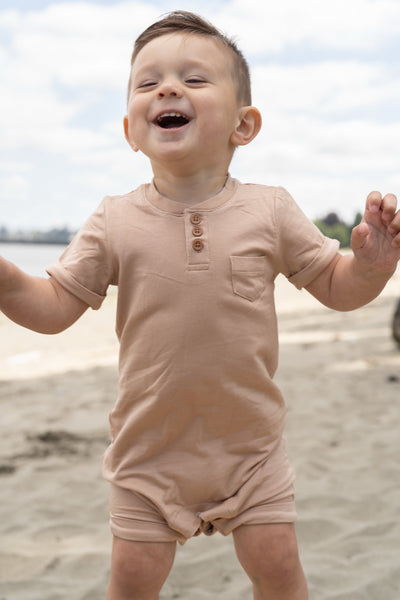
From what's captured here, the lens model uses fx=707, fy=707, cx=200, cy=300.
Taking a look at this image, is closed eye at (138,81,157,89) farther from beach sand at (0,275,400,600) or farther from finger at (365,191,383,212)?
beach sand at (0,275,400,600)

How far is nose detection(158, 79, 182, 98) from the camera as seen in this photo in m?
1.74

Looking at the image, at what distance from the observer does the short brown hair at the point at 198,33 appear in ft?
6.08

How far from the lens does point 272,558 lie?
1.84m

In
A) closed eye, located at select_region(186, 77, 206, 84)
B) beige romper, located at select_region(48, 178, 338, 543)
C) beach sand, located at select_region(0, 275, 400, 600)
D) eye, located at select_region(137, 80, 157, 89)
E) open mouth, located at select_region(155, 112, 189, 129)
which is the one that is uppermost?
closed eye, located at select_region(186, 77, 206, 84)

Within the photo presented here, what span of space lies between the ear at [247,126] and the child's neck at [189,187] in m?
0.12

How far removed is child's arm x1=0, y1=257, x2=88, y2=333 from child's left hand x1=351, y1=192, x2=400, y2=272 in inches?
29.0

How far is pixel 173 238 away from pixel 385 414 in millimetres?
3890

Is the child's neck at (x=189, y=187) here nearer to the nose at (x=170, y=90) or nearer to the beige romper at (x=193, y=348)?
the beige romper at (x=193, y=348)

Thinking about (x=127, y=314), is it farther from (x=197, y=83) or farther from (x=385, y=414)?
(x=385, y=414)

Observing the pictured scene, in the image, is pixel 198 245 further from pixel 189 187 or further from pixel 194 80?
pixel 194 80

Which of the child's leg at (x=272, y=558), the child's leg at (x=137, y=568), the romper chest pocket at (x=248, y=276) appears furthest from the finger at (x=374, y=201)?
the child's leg at (x=137, y=568)

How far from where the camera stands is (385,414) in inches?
208

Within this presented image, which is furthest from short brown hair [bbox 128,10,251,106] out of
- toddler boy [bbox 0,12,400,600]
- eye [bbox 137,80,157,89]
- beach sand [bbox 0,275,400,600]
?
beach sand [bbox 0,275,400,600]

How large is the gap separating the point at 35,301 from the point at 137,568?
734mm
